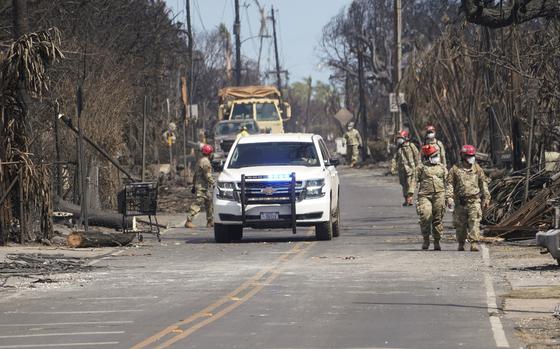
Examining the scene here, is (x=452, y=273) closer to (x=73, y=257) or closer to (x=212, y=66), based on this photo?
(x=73, y=257)

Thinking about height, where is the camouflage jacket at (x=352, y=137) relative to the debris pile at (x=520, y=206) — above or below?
above

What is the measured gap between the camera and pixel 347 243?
2620 centimetres

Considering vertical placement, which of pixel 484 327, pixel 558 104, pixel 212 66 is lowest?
pixel 484 327

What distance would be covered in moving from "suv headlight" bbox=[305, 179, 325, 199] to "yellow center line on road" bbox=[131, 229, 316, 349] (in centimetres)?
372

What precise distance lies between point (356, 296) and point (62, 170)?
1592 cm

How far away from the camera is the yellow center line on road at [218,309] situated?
13156 millimetres

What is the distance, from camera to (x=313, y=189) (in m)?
26.5

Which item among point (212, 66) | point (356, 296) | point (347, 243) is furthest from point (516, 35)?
point (212, 66)

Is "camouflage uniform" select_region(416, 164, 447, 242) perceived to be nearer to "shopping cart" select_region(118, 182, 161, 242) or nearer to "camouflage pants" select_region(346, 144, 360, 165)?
"shopping cart" select_region(118, 182, 161, 242)

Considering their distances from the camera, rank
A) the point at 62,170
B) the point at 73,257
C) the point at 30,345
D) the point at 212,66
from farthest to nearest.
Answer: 1. the point at 212,66
2. the point at 62,170
3. the point at 73,257
4. the point at 30,345

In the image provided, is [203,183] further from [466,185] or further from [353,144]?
[353,144]

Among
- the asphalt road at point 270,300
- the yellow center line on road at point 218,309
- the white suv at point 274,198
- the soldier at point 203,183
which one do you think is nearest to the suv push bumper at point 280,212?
the white suv at point 274,198

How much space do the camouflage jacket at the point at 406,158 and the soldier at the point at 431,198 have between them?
40.3ft

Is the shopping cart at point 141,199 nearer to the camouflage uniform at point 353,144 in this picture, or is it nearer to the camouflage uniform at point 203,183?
the camouflage uniform at point 203,183
